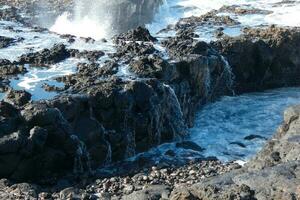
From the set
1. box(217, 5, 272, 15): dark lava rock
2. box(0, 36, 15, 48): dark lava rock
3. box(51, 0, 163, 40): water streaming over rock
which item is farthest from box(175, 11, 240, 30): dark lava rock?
box(0, 36, 15, 48): dark lava rock

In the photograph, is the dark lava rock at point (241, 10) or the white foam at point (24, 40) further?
the dark lava rock at point (241, 10)

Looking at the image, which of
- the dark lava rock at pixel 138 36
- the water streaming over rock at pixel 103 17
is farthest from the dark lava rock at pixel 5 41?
the water streaming over rock at pixel 103 17

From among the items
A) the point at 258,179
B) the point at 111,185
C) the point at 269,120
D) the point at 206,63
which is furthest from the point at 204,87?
the point at 258,179

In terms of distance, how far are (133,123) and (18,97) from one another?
15.2 feet

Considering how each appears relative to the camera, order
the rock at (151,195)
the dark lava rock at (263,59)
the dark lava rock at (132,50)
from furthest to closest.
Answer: the dark lava rock at (263,59), the dark lava rock at (132,50), the rock at (151,195)

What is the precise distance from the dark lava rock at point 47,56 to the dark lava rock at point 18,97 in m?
5.56

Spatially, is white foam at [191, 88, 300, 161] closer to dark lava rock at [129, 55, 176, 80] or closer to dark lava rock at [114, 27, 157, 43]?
dark lava rock at [129, 55, 176, 80]

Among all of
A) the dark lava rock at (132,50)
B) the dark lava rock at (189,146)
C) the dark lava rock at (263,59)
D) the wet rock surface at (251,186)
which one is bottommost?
the dark lava rock at (189,146)

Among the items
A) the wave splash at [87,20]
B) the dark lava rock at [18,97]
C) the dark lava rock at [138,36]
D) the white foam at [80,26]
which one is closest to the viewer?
the dark lava rock at [18,97]

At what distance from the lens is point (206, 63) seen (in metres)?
28.2

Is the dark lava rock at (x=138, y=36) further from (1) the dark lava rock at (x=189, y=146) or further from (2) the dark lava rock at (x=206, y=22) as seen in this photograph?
(1) the dark lava rock at (x=189, y=146)

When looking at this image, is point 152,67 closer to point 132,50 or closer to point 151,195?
point 132,50

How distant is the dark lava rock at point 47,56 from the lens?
26.9 meters

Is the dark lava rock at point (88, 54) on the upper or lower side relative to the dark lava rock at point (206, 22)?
lower
